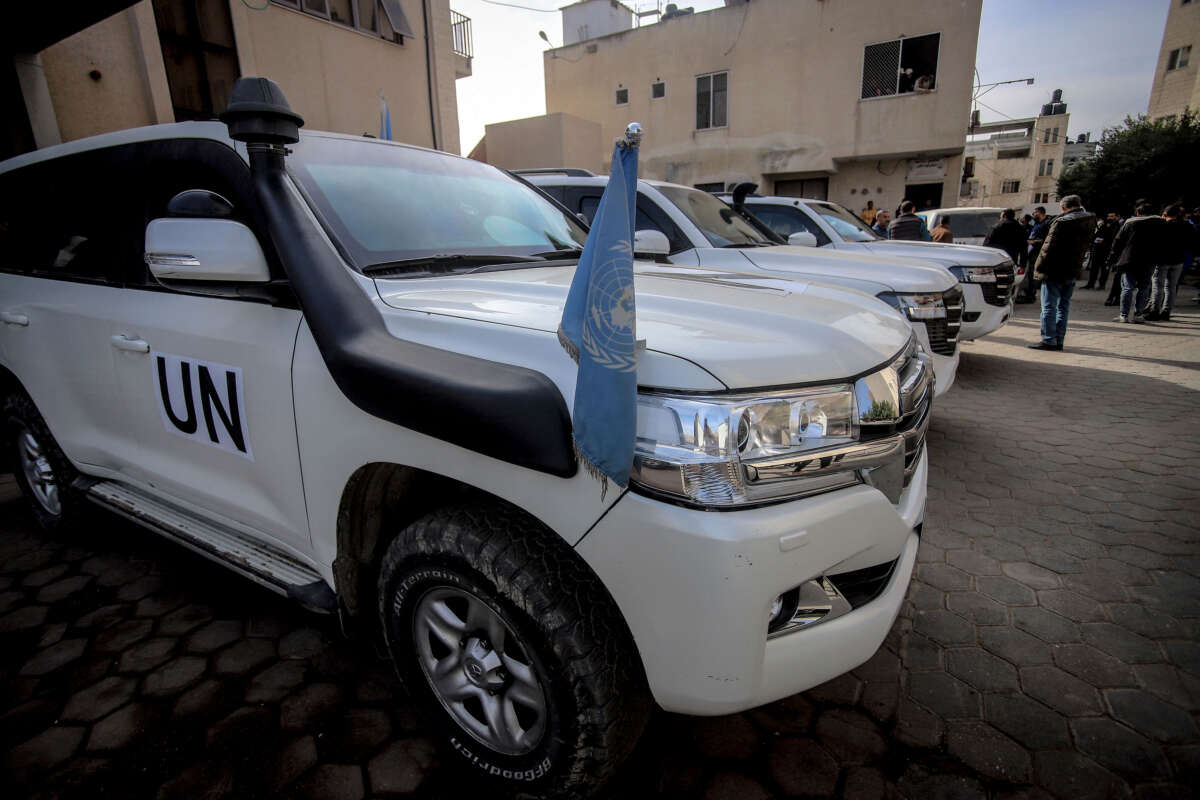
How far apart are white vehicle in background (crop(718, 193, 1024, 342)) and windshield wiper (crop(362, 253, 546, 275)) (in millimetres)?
4780

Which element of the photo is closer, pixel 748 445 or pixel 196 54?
pixel 748 445

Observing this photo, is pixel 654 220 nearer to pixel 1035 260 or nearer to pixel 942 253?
pixel 942 253

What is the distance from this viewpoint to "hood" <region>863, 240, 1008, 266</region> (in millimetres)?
6238

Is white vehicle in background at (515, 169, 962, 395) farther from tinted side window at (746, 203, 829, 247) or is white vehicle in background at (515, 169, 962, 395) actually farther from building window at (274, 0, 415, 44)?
building window at (274, 0, 415, 44)

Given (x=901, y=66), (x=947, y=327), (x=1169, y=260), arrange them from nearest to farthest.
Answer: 1. (x=947, y=327)
2. (x=1169, y=260)
3. (x=901, y=66)

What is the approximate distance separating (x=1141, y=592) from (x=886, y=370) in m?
2.17

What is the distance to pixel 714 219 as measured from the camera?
5.16 meters

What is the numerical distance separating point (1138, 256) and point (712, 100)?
1483 cm

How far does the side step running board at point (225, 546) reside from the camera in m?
1.86

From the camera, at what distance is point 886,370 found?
1.52 metres

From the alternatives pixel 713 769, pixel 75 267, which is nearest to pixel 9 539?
pixel 75 267

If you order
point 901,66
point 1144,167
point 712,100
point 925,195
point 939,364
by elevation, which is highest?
point 901,66

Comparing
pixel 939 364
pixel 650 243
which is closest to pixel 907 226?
pixel 939 364

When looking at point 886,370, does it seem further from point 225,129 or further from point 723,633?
point 225,129
